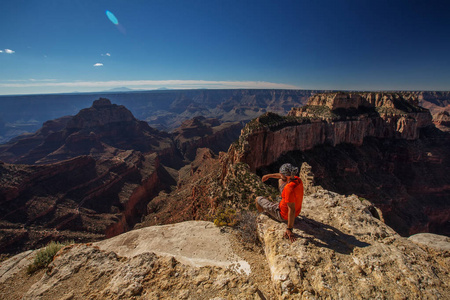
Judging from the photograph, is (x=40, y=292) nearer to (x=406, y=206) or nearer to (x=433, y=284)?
(x=433, y=284)

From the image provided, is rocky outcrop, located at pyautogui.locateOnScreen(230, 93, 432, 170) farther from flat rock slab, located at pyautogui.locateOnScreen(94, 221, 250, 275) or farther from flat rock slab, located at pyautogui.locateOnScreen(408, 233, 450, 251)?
flat rock slab, located at pyautogui.locateOnScreen(408, 233, 450, 251)

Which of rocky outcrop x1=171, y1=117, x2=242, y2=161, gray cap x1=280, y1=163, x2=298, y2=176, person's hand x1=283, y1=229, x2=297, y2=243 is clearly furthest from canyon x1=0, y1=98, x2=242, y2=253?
gray cap x1=280, y1=163, x2=298, y2=176

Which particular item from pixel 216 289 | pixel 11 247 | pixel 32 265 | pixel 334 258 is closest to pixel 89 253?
pixel 32 265

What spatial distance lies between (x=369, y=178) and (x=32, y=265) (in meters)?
50.2

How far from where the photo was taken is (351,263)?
191 inches

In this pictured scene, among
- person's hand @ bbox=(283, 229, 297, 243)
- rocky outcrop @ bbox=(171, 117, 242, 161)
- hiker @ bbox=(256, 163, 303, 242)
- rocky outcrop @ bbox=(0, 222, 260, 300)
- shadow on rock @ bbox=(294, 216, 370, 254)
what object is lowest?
rocky outcrop @ bbox=(171, 117, 242, 161)

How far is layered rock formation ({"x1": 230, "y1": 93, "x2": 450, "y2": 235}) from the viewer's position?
113ft

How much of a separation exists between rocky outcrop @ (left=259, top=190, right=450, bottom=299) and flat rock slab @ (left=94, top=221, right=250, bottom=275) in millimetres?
1294

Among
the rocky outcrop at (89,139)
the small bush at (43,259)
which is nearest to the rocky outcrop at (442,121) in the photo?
the small bush at (43,259)

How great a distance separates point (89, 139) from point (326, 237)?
115 m

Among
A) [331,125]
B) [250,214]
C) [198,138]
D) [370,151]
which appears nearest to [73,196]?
[250,214]

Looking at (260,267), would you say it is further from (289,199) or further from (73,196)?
(73,196)

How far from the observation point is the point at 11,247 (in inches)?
1067

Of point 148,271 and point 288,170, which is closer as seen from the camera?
point 148,271
